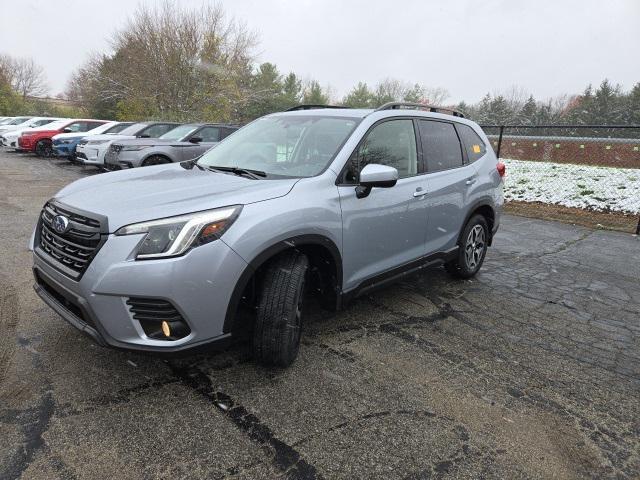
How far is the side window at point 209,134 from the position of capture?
37.9 feet

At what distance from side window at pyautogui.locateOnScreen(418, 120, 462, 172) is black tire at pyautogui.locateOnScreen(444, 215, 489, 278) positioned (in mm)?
713

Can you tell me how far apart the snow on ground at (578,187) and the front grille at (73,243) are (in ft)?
34.1

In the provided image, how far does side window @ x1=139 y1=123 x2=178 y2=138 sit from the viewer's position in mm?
12930

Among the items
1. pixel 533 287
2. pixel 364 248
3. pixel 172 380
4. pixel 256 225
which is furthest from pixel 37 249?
pixel 533 287

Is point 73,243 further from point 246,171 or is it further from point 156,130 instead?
point 156,130

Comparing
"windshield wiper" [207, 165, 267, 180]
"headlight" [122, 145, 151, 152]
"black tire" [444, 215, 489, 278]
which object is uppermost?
"windshield wiper" [207, 165, 267, 180]

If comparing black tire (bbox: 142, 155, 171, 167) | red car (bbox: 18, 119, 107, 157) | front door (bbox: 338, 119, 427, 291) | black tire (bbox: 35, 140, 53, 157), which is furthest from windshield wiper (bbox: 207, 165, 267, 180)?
black tire (bbox: 35, 140, 53, 157)

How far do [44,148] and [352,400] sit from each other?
19202mm

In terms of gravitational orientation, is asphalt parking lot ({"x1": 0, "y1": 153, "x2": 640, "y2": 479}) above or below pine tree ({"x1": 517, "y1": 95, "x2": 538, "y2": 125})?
below

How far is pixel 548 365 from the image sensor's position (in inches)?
126

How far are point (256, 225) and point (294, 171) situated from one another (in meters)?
0.79

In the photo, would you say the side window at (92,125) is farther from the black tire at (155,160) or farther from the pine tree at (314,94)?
the pine tree at (314,94)

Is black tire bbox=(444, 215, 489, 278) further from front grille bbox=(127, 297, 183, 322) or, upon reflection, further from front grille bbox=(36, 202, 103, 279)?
front grille bbox=(36, 202, 103, 279)

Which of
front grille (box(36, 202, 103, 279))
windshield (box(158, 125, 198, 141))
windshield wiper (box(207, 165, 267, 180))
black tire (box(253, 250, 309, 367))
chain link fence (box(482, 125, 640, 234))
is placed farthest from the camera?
windshield (box(158, 125, 198, 141))
